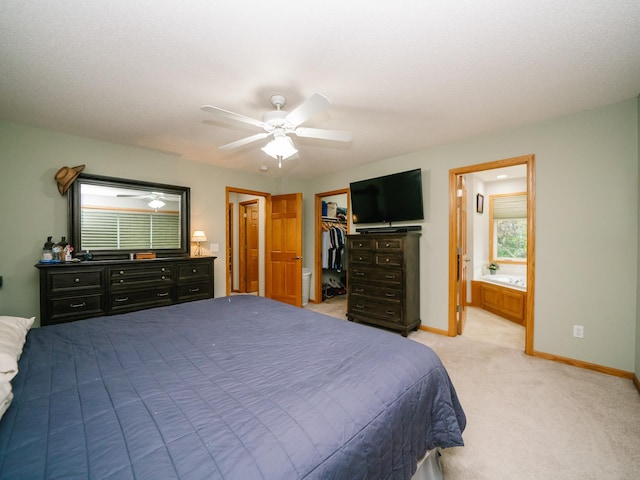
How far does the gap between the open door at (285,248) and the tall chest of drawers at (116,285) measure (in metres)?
1.47

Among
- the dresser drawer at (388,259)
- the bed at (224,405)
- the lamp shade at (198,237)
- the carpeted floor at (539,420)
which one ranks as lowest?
the carpeted floor at (539,420)

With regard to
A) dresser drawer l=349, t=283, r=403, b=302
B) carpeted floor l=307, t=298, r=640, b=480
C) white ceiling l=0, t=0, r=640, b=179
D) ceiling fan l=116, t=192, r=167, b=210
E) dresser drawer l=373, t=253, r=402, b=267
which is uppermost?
white ceiling l=0, t=0, r=640, b=179

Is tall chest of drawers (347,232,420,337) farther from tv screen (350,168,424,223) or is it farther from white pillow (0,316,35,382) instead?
white pillow (0,316,35,382)

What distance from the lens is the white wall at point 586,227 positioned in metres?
2.43

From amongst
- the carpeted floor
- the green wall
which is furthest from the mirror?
the carpeted floor

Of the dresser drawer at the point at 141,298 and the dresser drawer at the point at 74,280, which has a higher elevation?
the dresser drawer at the point at 74,280

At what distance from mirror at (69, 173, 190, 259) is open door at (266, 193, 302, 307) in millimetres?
1589

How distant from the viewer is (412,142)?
3412 mm

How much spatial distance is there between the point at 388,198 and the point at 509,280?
284 centimetres

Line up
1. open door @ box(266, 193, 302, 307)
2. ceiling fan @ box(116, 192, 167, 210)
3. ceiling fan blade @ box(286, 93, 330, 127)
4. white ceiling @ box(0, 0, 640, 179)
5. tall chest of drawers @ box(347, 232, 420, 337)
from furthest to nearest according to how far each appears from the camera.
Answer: open door @ box(266, 193, 302, 307), ceiling fan @ box(116, 192, 167, 210), tall chest of drawers @ box(347, 232, 420, 337), ceiling fan blade @ box(286, 93, 330, 127), white ceiling @ box(0, 0, 640, 179)

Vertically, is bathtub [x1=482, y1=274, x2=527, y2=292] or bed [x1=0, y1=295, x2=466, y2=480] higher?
bed [x1=0, y1=295, x2=466, y2=480]

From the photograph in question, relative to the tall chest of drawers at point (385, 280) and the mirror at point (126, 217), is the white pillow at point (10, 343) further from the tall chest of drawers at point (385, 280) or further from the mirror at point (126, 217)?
the tall chest of drawers at point (385, 280)

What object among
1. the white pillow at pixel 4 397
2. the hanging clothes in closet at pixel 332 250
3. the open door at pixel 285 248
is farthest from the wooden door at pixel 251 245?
the white pillow at pixel 4 397

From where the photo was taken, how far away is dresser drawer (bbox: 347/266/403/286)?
11.3 ft
